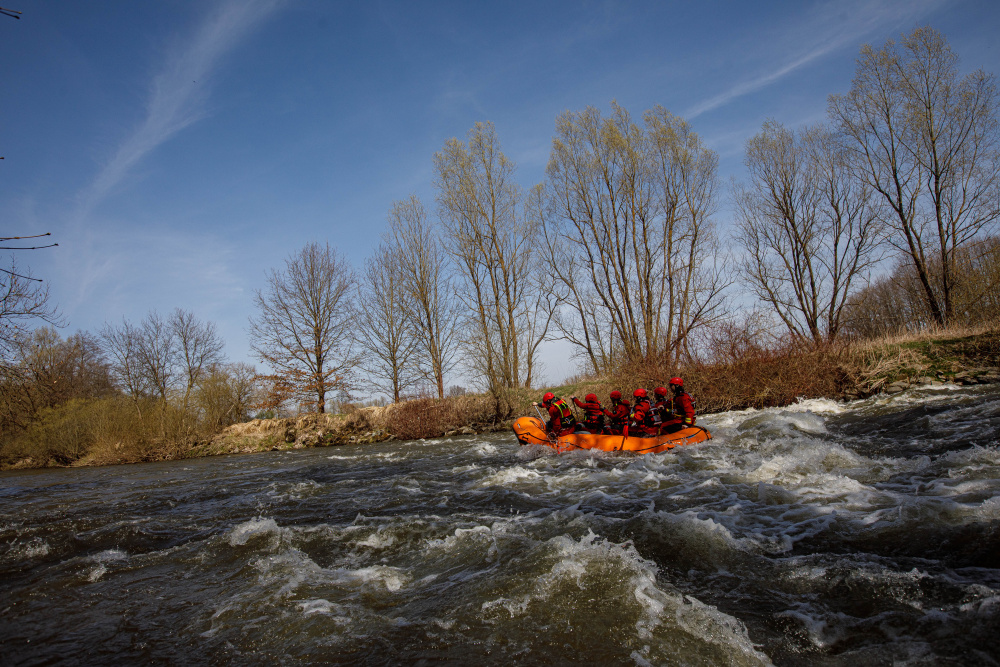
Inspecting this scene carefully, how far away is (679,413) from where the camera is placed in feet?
33.6

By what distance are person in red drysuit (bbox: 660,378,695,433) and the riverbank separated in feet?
18.6

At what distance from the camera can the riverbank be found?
1249 centimetres

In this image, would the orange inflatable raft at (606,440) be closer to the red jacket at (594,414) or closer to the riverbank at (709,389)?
the red jacket at (594,414)

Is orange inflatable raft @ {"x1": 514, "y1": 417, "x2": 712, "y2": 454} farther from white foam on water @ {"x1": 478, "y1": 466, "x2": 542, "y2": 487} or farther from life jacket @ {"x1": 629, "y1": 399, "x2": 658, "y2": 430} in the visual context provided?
white foam on water @ {"x1": 478, "y1": 466, "x2": 542, "y2": 487}

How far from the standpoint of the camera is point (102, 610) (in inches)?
141

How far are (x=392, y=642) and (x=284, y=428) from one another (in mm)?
21359

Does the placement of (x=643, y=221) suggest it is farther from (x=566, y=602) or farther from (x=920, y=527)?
(x=566, y=602)

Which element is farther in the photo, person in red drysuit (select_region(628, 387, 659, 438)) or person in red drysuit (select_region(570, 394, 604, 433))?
person in red drysuit (select_region(570, 394, 604, 433))

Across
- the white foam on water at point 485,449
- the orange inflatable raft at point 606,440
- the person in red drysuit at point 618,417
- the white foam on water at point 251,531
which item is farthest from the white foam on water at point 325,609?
the white foam on water at point 485,449

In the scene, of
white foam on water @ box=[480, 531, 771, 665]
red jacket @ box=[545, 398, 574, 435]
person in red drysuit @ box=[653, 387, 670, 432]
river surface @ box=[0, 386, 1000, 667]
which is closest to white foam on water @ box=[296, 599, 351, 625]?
river surface @ box=[0, 386, 1000, 667]

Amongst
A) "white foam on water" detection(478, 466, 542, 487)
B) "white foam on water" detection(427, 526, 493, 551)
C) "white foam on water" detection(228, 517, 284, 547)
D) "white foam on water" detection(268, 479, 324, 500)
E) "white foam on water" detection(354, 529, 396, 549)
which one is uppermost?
"white foam on water" detection(228, 517, 284, 547)

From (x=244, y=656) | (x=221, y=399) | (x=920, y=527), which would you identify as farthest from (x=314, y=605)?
(x=221, y=399)

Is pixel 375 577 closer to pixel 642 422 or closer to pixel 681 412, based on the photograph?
pixel 642 422

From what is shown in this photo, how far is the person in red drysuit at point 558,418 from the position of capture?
12.4 meters
